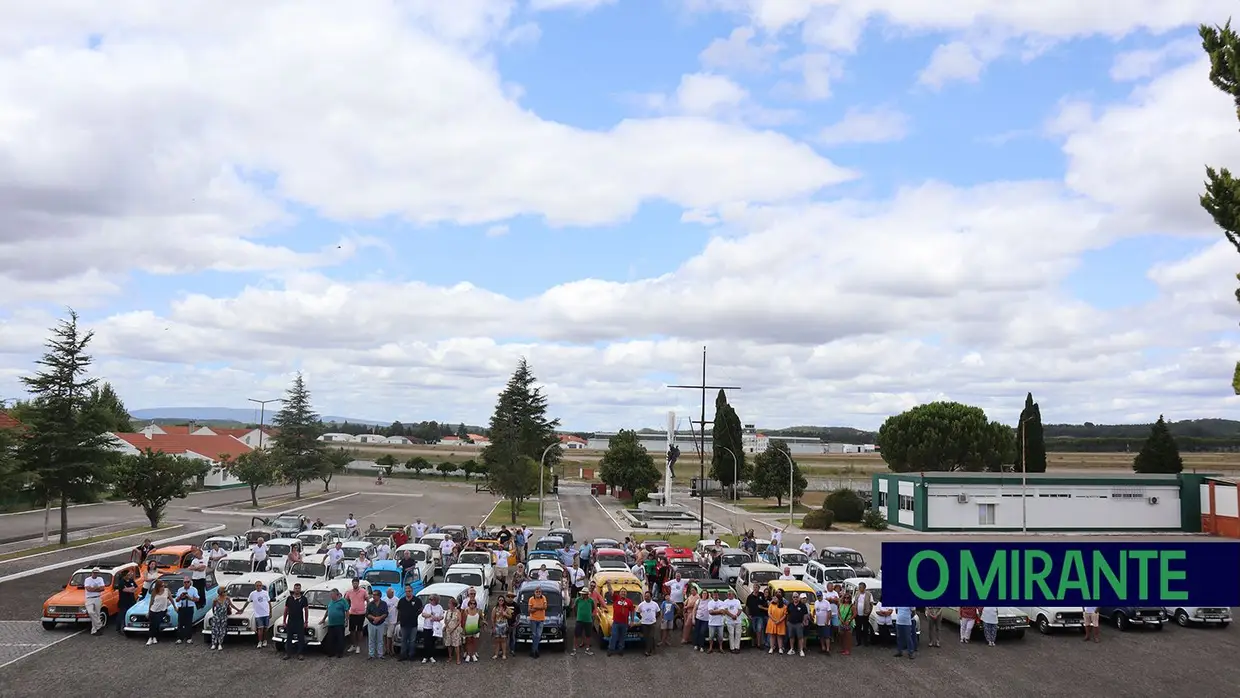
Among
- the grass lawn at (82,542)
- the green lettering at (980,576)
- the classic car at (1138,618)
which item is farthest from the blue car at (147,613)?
the classic car at (1138,618)

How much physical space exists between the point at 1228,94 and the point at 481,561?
23700 mm

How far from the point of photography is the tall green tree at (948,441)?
72562 millimetres

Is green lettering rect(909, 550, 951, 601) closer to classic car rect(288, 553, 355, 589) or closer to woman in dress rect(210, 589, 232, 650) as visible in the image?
woman in dress rect(210, 589, 232, 650)

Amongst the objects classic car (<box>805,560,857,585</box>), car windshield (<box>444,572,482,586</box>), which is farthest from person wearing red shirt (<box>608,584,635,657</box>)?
classic car (<box>805,560,857,585</box>)

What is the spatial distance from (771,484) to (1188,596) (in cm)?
5805

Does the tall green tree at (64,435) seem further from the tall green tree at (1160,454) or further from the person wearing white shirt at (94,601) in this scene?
the tall green tree at (1160,454)

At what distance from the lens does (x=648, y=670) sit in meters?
18.3

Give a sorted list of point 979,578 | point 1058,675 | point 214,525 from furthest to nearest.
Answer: point 214,525 → point 1058,675 → point 979,578

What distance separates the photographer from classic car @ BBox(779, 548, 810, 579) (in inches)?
1069

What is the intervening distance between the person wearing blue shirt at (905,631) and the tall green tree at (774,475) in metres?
48.6

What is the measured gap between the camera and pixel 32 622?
70.4 ft

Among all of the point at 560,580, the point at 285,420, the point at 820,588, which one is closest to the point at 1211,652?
the point at 820,588

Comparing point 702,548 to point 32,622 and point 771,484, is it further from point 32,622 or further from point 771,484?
point 771,484

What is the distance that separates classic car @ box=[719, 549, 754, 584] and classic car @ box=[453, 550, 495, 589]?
24.0 ft
